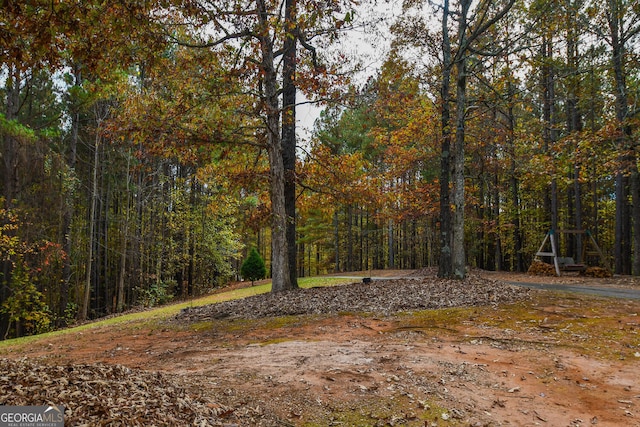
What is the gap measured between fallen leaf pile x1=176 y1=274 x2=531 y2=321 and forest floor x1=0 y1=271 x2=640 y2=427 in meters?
0.44

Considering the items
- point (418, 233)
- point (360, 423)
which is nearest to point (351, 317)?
point (360, 423)

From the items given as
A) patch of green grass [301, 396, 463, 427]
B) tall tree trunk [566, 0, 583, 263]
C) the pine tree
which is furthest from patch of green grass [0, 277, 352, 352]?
tall tree trunk [566, 0, 583, 263]

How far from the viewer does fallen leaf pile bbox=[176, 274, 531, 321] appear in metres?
7.77

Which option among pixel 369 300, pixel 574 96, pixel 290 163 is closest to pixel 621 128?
pixel 574 96

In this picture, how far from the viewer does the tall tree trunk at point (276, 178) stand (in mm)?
9289

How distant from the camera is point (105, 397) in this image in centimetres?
269

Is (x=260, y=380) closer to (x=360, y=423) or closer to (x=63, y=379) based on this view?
(x=360, y=423)

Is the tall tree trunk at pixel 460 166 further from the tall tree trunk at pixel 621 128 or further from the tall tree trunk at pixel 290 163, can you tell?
the tall tree trunk at pixel 290 163

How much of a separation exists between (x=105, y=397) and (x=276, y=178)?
24.5 ft

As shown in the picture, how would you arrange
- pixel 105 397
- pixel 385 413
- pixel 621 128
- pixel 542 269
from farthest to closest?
pixel 542 269 → pixel 621 128 → pixel 385 413 → pixel 105 397

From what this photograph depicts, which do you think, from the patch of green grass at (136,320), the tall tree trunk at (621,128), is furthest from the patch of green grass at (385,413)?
the tall tree trunk at (621,128)

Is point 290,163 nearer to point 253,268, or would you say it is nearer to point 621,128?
point 621,128

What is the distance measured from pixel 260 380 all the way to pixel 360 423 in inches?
46.0

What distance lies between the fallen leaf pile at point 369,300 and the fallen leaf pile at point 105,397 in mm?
4724
